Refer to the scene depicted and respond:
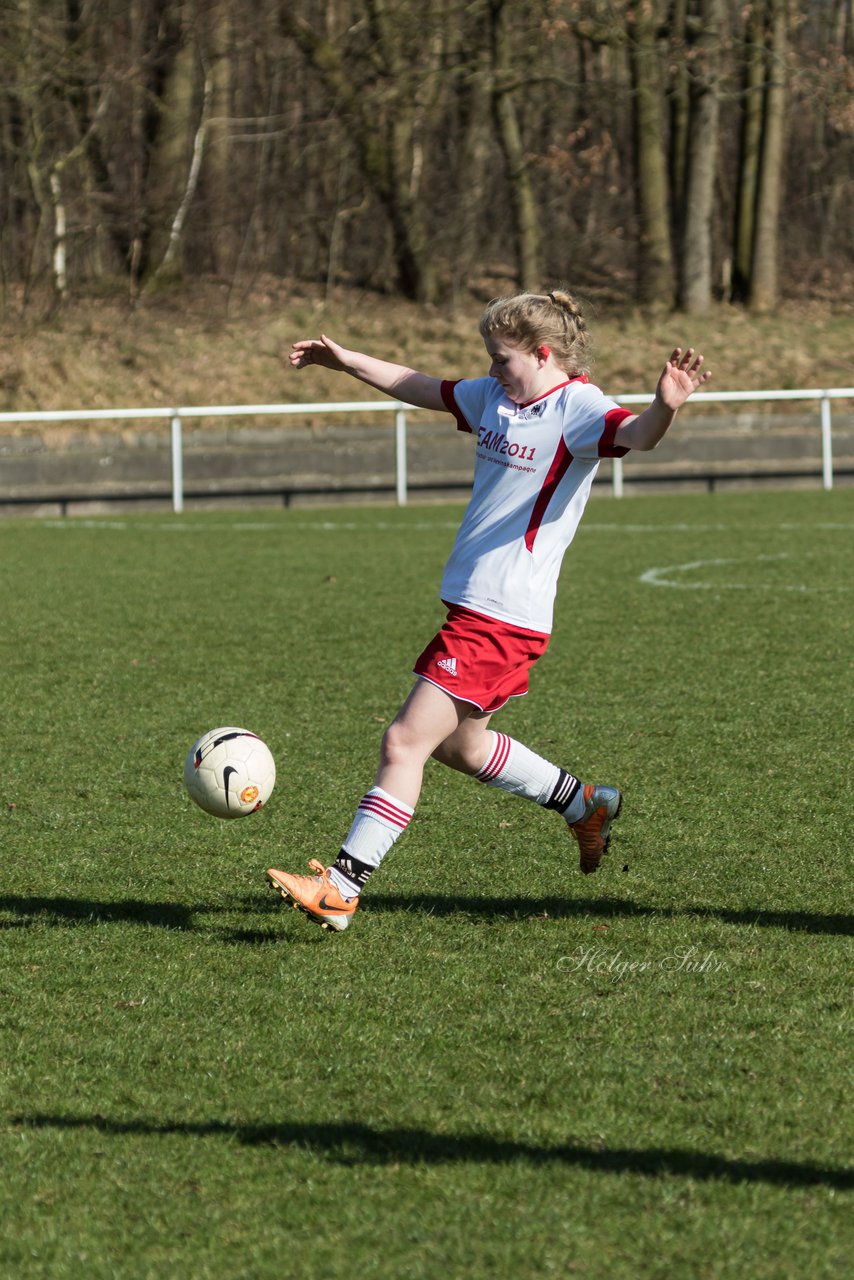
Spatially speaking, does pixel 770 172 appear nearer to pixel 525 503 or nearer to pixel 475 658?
pixel 525 503

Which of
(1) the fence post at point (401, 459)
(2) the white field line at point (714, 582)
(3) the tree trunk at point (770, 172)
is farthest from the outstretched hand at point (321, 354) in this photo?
(3) the tree trunk at point (770, 172)

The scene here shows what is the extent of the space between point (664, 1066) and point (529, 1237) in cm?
82

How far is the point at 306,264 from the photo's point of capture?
3080 centimetres

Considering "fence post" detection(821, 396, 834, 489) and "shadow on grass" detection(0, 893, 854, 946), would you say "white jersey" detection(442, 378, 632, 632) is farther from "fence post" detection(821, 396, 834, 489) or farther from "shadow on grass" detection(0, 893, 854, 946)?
"fence post" detection(821, 396, 834, 489)

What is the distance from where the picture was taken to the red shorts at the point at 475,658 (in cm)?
437

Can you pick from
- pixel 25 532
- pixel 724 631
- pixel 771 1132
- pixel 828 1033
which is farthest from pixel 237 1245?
pixel 25 532

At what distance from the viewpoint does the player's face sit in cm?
441

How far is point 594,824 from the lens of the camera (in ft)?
16.1

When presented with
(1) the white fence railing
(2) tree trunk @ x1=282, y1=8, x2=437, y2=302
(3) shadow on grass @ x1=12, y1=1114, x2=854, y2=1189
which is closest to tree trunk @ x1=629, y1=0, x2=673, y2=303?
(2) tree trunk @ x1=282, y1=8, x2=437, y2=302

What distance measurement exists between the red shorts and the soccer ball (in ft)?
2.48

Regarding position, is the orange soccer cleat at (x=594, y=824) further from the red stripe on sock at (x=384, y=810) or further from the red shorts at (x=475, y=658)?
the red stripe on sock at (x=384, y=810)

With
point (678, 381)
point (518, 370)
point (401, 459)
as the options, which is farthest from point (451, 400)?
point (401, 459)

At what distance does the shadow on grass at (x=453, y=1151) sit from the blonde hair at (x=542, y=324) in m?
2.17

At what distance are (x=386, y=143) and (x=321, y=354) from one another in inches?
1004
